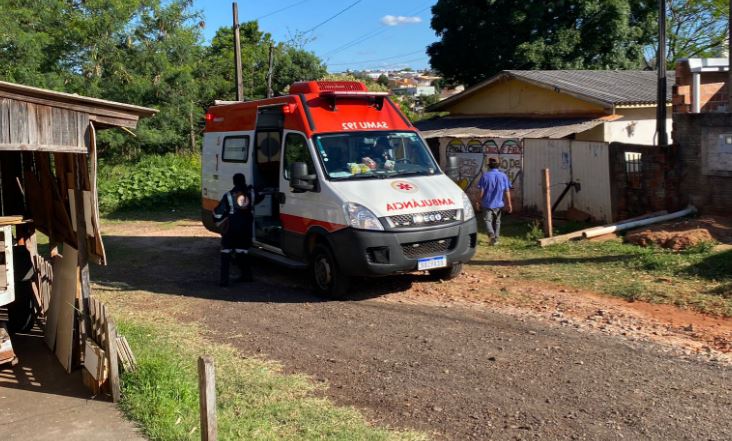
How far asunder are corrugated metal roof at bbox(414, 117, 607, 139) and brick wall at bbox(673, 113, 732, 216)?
3.39 meters

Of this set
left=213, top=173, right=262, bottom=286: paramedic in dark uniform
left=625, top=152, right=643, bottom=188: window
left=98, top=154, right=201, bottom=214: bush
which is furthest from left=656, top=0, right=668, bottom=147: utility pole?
left=98, top=154, right=201, bottom=214: bush

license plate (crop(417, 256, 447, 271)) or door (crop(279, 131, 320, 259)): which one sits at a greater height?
door (crop(279, 131, 320, 259))

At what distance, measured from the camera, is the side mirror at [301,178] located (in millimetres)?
9375

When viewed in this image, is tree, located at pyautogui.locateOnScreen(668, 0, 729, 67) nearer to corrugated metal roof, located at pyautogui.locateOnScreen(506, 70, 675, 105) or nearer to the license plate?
corrugated metal roof, located at pyautogui.locateOnScreen(506, 70, 675, 105)

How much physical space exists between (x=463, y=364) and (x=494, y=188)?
20.3 feet

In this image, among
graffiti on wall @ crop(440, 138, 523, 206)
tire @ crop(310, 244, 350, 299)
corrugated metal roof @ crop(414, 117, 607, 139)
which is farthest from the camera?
corrugated metal roof @ crop(414, 117, 607, 139)

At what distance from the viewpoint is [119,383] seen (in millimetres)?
6062

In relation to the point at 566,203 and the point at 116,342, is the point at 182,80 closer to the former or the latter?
the point at 566,203

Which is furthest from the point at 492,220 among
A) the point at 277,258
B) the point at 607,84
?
the point at 607,84

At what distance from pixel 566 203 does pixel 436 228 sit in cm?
686

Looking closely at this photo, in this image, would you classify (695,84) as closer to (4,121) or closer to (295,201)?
(295,201)

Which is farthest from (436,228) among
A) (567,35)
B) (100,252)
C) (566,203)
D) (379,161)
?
(567,35)

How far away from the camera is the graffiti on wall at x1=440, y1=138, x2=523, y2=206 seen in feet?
54.1

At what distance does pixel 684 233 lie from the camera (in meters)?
11.2
